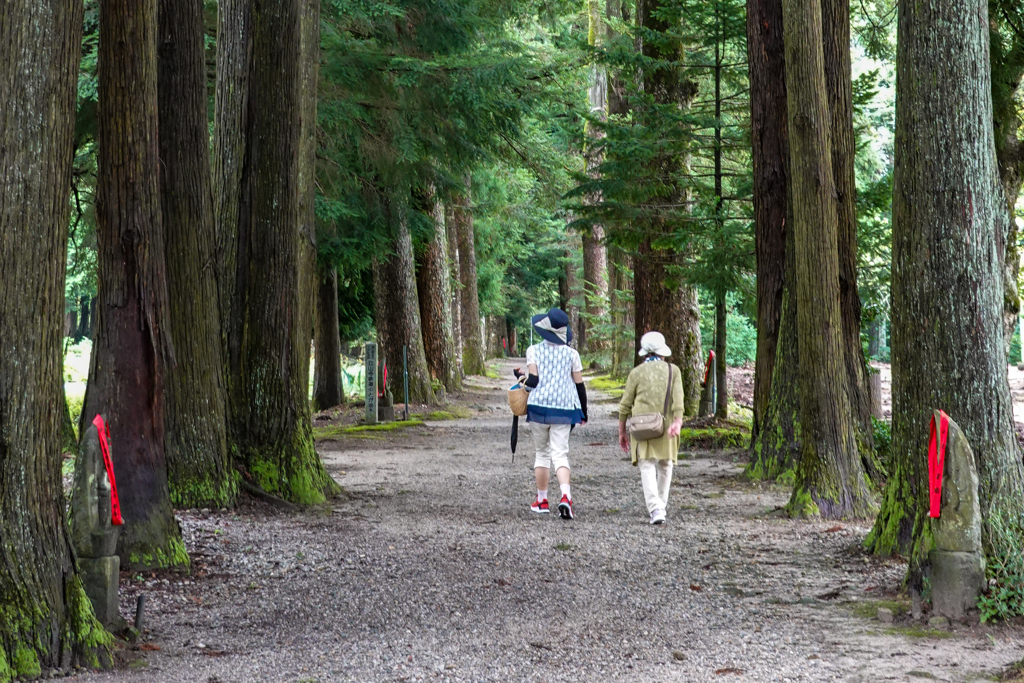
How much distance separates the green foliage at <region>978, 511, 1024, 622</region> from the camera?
5230mm

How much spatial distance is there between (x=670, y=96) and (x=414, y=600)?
13320 millimetres

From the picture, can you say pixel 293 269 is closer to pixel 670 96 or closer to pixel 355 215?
pixel 355 215

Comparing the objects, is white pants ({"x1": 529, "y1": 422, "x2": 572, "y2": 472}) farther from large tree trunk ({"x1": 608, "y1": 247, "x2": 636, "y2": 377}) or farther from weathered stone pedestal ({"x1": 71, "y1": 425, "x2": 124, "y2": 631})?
large tree trunk ({"x1": 608, "y1": 247, "x2": 636, "y2": 377})

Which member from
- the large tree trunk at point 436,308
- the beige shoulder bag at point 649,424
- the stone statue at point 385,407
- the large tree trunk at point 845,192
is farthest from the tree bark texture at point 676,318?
the beige shoulder bag at point 649,424

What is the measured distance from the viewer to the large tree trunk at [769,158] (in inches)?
445

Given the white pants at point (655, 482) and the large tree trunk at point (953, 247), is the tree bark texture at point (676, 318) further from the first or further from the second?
the large tree trunk at point (953, 247)

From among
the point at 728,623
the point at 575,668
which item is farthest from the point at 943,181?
the point at 575,668

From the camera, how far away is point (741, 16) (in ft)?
46.6

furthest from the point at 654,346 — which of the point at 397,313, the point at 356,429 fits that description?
the point at 397,313

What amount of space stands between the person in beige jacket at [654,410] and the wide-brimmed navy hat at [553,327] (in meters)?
0.76

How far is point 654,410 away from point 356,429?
9.09 metres

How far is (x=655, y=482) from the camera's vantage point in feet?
28.9

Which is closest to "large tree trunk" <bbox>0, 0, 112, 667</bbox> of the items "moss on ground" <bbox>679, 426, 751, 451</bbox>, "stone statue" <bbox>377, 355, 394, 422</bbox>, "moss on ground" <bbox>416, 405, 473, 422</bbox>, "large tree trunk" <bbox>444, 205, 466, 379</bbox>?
"moss on ground" <bbox>679, 426, 751, 451</bbox>

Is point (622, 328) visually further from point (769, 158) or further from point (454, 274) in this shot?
point (769, 158)
